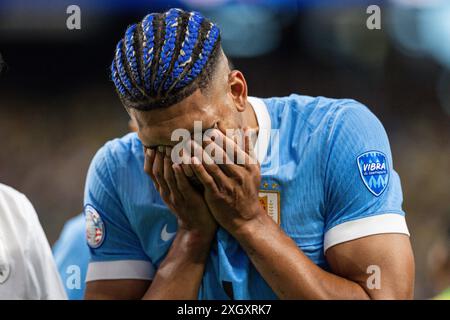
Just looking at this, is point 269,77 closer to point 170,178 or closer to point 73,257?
point 73,257

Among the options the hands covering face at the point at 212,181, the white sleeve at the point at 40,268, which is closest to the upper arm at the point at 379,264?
the hands covering face at the point at 212,181

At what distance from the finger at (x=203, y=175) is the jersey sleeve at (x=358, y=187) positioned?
0.26m

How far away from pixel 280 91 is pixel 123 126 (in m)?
0.92

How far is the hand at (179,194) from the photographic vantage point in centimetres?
142

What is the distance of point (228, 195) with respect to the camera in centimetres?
142

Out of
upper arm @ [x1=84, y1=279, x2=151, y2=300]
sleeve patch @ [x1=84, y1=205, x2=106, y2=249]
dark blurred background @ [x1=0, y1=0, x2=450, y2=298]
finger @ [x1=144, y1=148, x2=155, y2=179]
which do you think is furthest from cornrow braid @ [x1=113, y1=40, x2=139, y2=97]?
dark blurred background @ [x1=0, y1=0, x2=450, y2=298]

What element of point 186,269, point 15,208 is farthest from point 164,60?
point 15,208

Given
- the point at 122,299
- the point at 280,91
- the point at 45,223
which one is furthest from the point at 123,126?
the point at 122,299

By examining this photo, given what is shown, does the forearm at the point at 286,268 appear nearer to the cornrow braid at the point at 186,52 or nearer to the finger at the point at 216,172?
the finger at the point at 216,172

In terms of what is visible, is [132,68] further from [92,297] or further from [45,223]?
[45,223]

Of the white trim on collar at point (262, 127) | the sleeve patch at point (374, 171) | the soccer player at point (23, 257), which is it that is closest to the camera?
the sleeve patch at point (374, 171)

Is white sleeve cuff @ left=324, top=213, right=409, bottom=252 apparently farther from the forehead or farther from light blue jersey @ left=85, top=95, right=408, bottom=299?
the forehead

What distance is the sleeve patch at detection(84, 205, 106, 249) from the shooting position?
159cm

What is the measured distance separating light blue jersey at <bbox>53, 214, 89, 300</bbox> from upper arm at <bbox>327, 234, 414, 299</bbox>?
94cm
